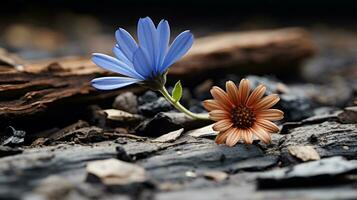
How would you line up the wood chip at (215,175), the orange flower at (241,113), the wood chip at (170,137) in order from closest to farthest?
1. the wood chip at (215,175)
2. the orange flower at (241,113)
3. the wood chip at (170,137)

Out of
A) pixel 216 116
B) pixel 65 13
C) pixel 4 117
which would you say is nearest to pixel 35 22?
pixel 65 13

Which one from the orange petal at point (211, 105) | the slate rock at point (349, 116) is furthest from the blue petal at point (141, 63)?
the slate rock at point (349, 116)

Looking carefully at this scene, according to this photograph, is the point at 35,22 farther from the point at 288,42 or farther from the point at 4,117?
the point at 4,117

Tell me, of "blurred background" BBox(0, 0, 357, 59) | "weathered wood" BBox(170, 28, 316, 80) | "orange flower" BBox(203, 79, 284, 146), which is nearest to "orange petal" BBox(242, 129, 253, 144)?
"orange flower" BBox(203, 79, 284, 146)

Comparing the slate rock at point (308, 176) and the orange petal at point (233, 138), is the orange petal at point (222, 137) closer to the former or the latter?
the orange petal at point (233, 138)

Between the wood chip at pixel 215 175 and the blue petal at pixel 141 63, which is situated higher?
the blue petal at pixel 141 63

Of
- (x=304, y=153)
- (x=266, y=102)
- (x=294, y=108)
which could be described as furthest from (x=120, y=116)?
(x=294, y=108)

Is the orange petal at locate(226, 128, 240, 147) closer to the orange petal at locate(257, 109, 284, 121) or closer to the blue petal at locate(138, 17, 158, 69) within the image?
the orange petal at locate(257, 109, 284, 121)
